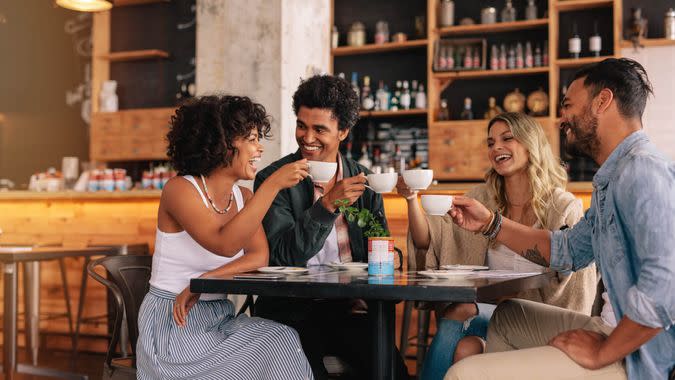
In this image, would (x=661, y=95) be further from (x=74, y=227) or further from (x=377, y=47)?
(x=74, y=227)

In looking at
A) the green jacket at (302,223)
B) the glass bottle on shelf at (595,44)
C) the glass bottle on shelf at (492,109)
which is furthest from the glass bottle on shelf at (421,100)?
the green jacket at (302,223)

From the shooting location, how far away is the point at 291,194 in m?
2.79

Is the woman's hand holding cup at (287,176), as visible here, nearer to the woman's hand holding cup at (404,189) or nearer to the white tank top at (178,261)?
the white tank top at (178,261)

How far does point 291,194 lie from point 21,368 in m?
2.48

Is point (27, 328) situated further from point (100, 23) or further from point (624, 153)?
point (624, 153)

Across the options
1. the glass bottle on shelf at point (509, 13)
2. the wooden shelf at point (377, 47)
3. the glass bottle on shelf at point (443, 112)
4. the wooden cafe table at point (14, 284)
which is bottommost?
the wooden cafe table at point (14, 284)

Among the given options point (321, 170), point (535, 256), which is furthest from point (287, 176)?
point (535, 256)

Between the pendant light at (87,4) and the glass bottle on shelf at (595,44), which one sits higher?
the pendant light at (87,4)

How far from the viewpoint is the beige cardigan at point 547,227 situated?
8.66 ft

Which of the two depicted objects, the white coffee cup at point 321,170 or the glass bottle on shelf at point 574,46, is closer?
the white coffee cup at point 321,170

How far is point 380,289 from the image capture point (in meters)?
1.71

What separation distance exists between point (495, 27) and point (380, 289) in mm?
5263

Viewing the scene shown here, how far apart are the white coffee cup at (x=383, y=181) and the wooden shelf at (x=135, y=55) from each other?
220 inches

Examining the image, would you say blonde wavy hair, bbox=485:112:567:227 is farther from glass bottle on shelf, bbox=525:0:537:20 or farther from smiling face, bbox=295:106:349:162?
glass bottle on shelf, bbox=525:0:537:20
